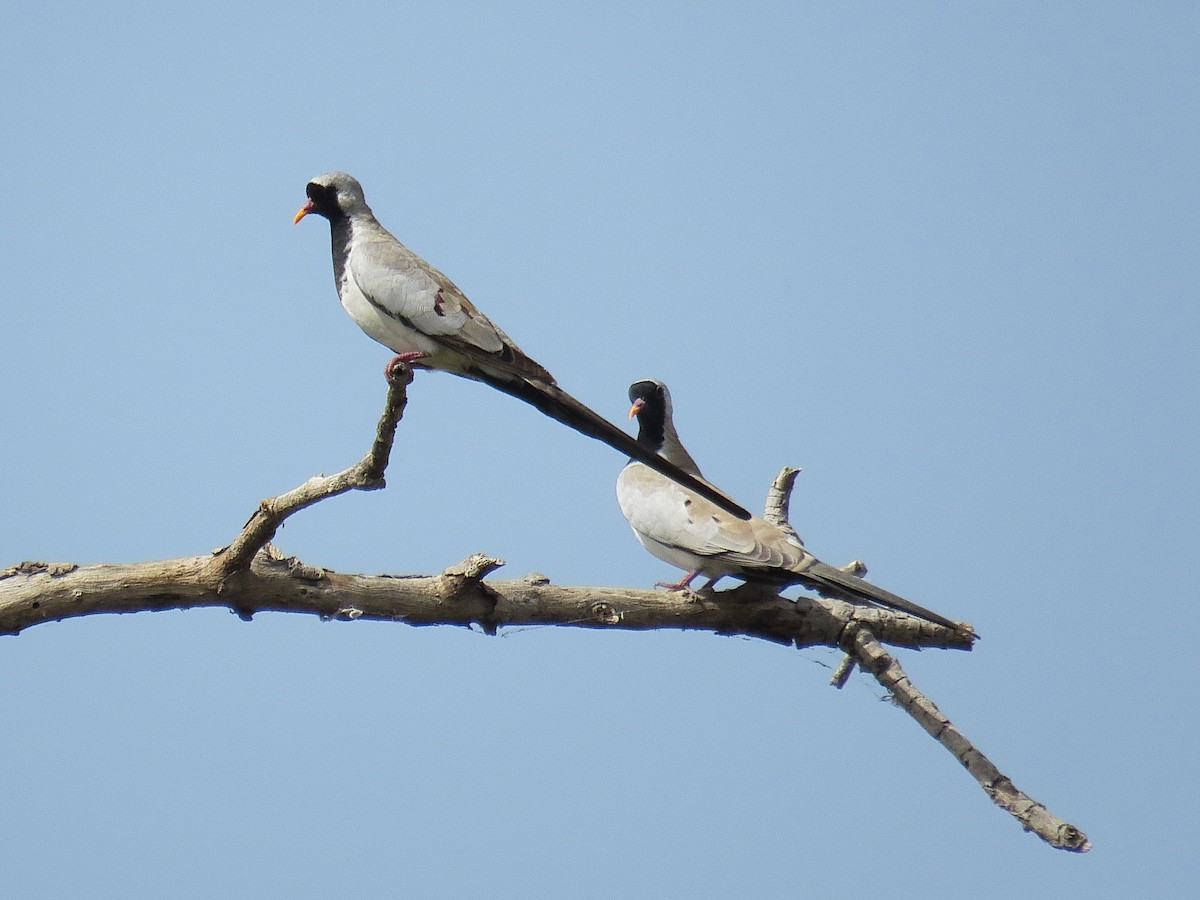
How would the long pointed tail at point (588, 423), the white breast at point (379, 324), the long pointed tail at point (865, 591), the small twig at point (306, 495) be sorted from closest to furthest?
the small twig at point (306, 495), the long pointed tail at point (588, 423), the long pointed tail at point (865, 591), the white breast at point (379, 324)

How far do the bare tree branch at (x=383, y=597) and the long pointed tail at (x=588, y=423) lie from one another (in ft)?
1.43

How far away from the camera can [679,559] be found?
449 centimetres

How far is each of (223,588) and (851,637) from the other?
214 centimetres

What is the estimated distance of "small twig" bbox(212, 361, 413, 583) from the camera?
10.5ft

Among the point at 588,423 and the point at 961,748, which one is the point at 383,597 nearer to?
the point at 588,423

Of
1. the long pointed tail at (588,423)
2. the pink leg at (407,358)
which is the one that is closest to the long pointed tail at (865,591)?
the long pointed tail at (588,423)

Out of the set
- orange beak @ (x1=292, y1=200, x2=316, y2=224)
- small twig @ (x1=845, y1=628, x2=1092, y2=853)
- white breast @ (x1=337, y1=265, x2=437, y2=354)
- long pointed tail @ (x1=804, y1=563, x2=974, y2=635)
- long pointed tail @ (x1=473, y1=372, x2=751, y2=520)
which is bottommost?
small twig @ (x1=845, y1=628, x2=1092, y2=853)

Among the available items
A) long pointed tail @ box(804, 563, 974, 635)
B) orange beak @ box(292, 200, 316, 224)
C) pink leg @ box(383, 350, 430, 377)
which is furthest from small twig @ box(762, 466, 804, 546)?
orange beak @ box(292, 200, 316, 224)

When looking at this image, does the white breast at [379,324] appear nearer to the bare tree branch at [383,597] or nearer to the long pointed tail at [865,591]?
the bare tree branch at [383,597]

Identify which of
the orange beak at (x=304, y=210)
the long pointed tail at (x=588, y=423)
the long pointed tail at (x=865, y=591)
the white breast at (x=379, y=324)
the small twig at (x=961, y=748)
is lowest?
the small twig at (x=961, y=748)

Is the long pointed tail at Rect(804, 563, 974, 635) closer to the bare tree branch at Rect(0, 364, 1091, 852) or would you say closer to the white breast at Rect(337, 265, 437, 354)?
the bare tree branch at Rect(0, 364, 1091, 852)

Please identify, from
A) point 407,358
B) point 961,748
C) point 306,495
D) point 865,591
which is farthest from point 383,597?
point 961,748

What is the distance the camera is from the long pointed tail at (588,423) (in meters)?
3.63

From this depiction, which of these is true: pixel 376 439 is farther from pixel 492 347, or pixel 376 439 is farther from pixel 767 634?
pixel 767 634
